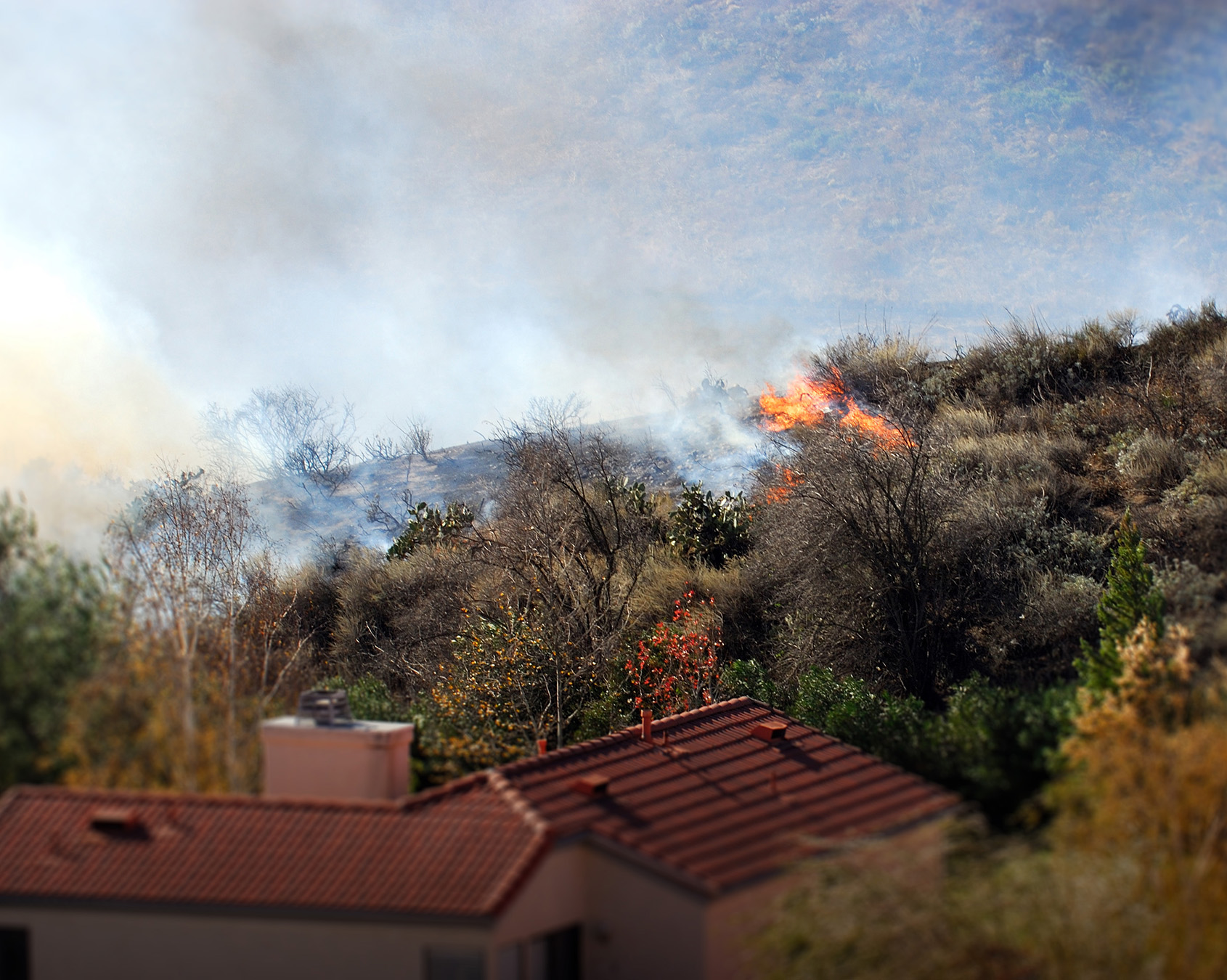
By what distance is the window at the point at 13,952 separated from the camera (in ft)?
38.5

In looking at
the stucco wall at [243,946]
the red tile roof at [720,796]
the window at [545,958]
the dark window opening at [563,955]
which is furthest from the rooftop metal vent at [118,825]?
the dark window opening at [563,955]

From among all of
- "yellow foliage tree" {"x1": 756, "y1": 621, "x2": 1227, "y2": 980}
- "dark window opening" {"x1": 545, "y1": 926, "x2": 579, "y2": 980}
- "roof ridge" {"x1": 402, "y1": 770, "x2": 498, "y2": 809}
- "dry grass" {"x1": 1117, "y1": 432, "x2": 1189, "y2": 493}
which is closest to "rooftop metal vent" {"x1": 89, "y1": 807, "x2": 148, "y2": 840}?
"roof ridge" {"x1": 402, "y1": 770, "x2": 498, "y2": 809}

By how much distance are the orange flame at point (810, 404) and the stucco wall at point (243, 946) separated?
25646mm

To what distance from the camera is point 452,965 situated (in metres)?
11.3

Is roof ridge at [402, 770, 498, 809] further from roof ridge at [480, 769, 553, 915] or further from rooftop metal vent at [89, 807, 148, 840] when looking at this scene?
rooftop metal vent at [89, 807, 148, 840]

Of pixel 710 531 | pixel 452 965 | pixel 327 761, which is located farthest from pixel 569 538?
pixel 452 965

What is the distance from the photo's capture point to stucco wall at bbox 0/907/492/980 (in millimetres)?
11211

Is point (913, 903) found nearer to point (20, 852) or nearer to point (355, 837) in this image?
point (355, 837)

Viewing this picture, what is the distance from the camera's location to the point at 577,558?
28875mm

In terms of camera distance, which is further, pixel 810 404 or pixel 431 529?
pixel 810 404

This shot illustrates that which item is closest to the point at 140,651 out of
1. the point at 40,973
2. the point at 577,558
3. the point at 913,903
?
the point at 40,973

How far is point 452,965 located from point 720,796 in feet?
13.7

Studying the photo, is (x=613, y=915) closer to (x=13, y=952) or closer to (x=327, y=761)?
(x=327, y=761)

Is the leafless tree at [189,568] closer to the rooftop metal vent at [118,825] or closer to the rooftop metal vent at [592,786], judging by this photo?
the rooftop metal vent at [118,825]
